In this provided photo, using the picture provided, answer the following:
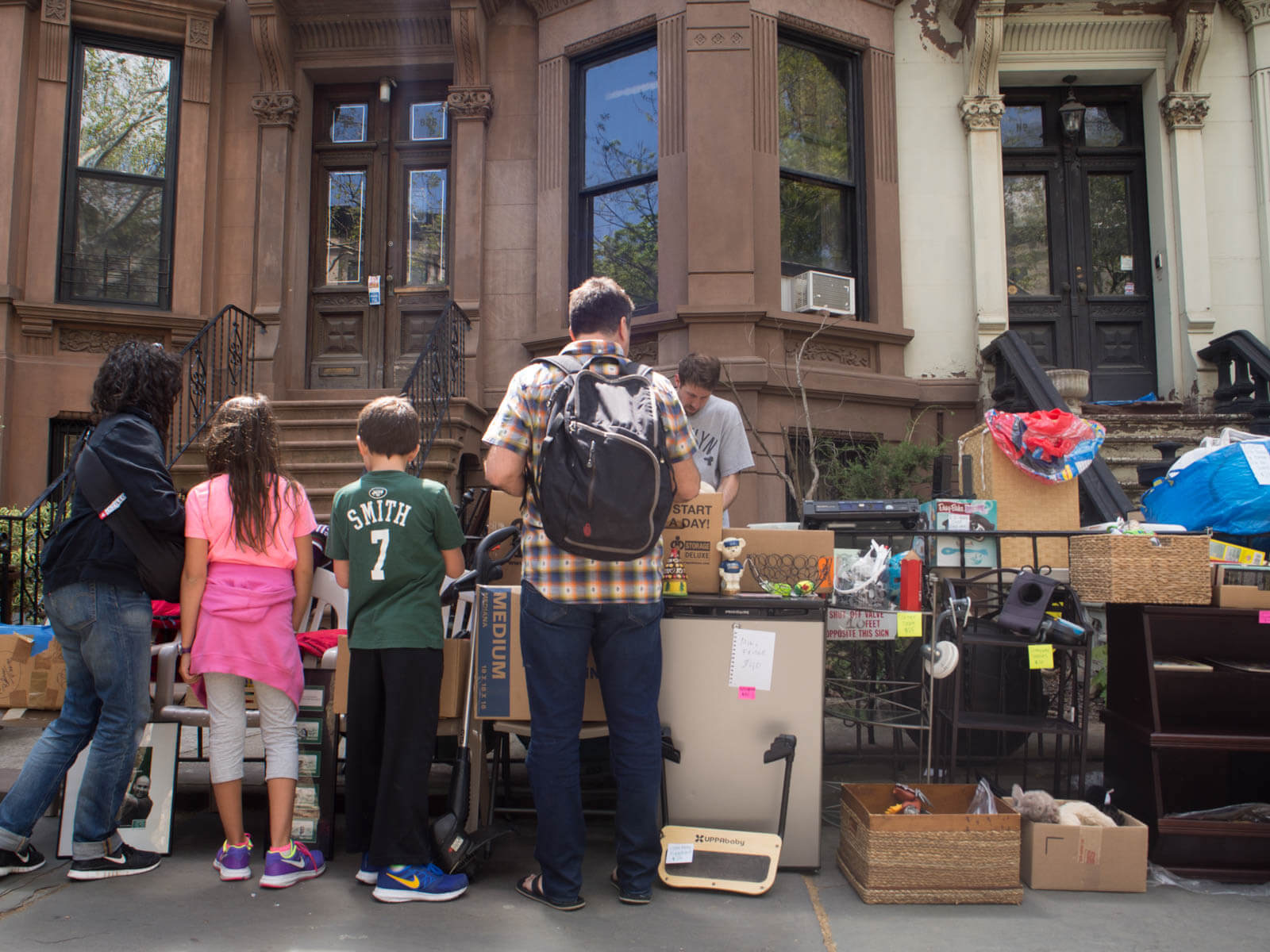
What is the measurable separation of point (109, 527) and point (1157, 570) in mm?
4047

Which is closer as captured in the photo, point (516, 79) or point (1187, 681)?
point (1187, 681)

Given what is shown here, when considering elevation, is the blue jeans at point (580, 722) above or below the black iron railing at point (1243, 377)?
below

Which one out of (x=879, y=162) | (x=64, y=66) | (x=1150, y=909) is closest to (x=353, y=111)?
(x=64, y=66)

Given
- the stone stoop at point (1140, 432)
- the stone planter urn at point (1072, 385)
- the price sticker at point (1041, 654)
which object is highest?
the stone planter urn at point (1072, 385)

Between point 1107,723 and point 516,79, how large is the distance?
794 centimetres

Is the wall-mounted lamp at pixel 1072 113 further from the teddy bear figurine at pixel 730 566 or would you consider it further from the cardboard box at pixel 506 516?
the cardboard box at pixel 506 516

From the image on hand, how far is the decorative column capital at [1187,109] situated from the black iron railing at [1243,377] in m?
2.10

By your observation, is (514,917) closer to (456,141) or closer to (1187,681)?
(1187,681)

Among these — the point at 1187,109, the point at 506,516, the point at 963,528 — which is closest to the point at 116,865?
the point at 506,516

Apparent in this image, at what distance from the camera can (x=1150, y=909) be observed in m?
3.28

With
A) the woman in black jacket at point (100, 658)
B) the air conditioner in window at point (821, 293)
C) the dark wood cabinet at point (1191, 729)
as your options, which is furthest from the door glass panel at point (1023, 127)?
the woman in black jacket at point (100, 658)

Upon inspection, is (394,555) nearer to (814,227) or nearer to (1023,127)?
(814,227)

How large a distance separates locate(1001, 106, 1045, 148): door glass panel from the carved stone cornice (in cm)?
523

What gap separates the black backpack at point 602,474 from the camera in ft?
10.1
